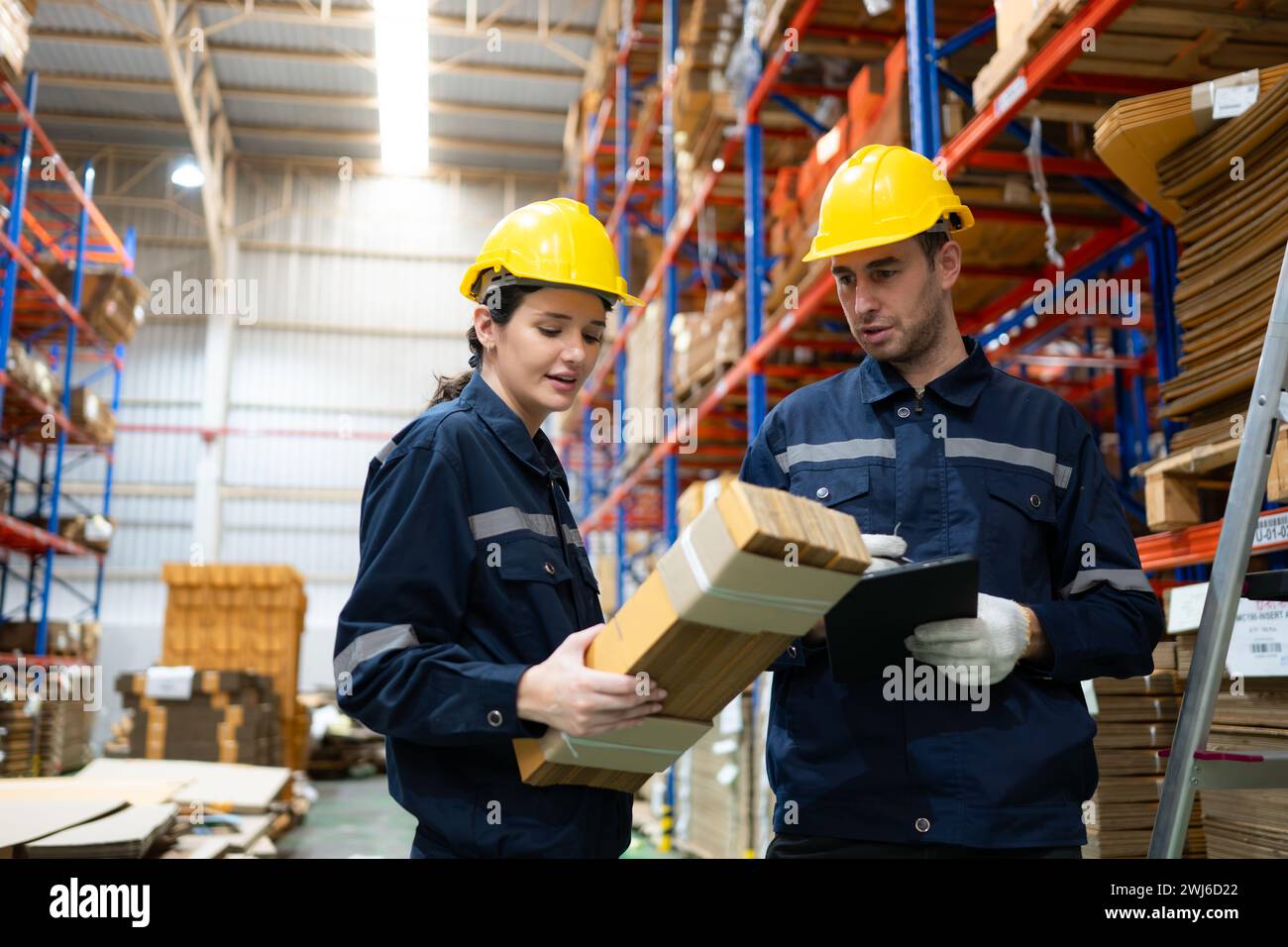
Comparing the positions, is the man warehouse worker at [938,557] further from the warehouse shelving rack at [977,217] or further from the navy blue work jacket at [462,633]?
the warehouse shelving rack at [977,217]

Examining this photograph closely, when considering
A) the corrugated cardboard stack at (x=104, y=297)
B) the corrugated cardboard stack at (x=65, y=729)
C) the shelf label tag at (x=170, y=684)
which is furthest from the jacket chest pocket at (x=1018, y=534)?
the corrugated cardboard stack at (x=104, y=297)

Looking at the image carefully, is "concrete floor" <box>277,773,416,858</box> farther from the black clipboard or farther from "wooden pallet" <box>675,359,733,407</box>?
the black clipboard

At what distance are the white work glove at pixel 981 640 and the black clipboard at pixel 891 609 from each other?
24 millimetres

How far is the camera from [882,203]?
2.45 metres

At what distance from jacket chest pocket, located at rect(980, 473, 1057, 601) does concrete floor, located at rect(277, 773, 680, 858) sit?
5610mm

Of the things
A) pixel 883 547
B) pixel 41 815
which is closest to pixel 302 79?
pixel 41 815

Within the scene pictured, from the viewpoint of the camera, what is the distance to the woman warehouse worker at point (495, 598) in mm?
1693

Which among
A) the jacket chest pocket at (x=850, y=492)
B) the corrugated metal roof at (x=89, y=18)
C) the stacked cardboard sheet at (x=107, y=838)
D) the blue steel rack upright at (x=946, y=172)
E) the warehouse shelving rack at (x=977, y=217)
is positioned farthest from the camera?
the corrugated metal roof at (x=89, y=18)

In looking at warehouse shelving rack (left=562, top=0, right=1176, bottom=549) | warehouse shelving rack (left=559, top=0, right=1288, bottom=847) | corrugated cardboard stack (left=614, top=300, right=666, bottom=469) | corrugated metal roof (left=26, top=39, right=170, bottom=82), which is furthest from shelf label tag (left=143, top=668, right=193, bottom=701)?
corrugated metal roof (left=26, top=39, right=170, bottom=82)

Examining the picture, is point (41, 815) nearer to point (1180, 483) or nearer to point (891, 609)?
point (891, 609)

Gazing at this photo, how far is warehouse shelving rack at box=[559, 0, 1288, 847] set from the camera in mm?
4156

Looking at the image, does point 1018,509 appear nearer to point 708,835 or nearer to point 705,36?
point 708,835

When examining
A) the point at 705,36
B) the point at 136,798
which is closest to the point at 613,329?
the point at 705,36

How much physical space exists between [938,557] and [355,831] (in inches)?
336
